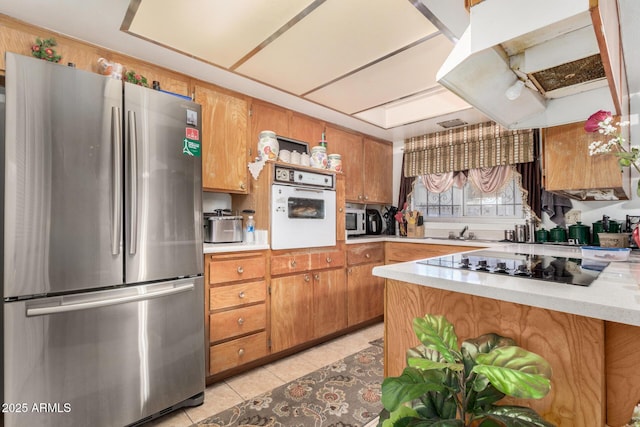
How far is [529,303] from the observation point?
89 cm

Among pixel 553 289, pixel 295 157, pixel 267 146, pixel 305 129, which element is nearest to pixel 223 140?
pixel 267 146

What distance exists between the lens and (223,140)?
8.01 feet

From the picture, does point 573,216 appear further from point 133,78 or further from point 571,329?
point 133,78

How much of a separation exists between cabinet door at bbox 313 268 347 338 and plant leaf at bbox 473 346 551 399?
205 cm

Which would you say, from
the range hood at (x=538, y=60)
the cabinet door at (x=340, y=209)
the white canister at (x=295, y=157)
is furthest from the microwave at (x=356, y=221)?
the range hood at (x=538, y=60)

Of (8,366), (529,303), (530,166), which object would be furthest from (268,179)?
(530,166)

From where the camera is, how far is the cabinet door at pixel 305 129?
3.05m

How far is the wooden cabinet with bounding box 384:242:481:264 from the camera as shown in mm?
3045

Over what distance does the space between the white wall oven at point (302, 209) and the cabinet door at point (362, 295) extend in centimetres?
51

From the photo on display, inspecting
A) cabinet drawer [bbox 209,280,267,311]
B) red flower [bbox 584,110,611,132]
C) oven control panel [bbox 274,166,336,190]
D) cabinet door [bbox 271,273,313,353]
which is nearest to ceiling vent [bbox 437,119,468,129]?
oven control panel [bbox 274,166,336,190]

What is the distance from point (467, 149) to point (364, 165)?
123 cm

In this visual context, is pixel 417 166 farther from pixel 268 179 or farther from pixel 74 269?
pixel 74 269

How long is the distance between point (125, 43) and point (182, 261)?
1418 mm

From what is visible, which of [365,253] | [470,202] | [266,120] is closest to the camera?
[266,120]
